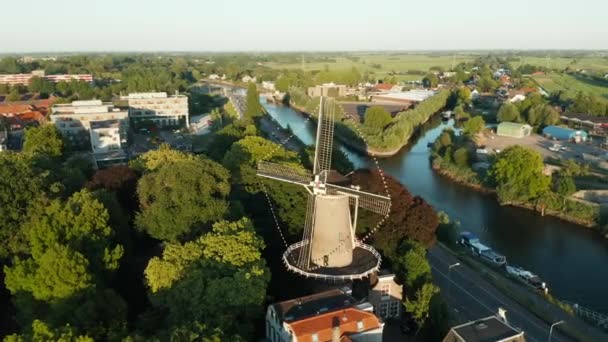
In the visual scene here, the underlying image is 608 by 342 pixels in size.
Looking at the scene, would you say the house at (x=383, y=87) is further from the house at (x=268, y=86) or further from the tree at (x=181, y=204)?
the tree at (x=181, y=204)

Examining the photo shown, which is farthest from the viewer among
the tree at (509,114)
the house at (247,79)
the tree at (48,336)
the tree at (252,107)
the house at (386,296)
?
the house at (247,79)

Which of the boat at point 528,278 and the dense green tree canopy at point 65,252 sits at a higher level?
the dense green tree canopy at point 65,252

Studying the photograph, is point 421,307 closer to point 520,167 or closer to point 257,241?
point 257,241

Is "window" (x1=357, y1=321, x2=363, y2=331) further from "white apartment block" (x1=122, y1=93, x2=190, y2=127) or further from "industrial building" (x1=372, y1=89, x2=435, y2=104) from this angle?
"industrial building" (x1=372, y1=89, x2=435, y2=104)

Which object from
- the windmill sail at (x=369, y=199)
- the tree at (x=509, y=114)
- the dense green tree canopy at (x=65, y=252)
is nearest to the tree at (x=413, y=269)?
the windmill sail at (x=369, y=199)

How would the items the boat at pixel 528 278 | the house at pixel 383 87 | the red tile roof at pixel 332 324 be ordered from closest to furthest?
the red tile roof at pixel 332 324 < the boat at pixel 528 278 < the house at pixel 383 87

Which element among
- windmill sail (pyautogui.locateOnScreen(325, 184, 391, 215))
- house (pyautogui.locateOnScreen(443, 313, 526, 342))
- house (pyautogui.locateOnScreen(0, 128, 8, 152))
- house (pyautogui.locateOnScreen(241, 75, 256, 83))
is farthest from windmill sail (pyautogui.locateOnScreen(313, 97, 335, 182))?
house (pyautogui.locateOnScreen(241, 75, 256, 83))
